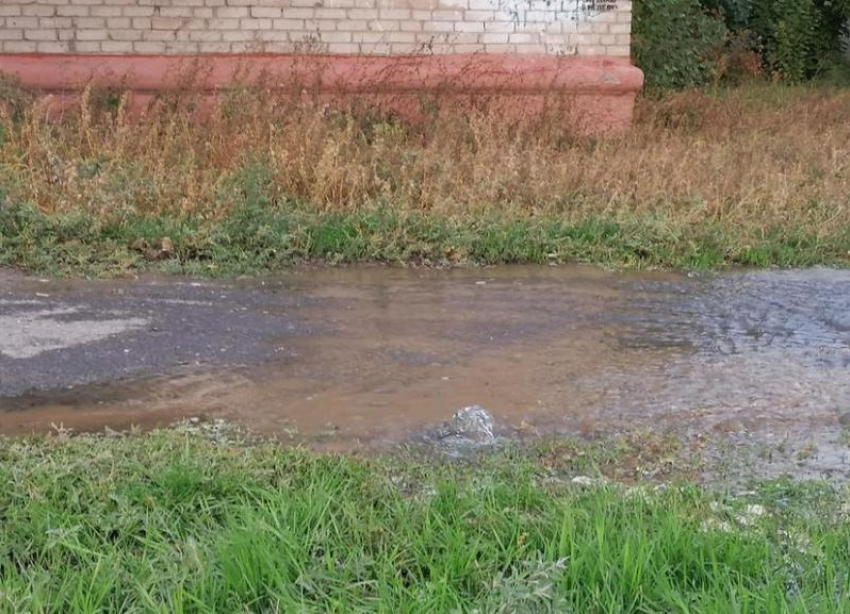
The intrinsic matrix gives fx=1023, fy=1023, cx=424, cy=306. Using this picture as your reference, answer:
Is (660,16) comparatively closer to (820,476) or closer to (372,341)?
(372,341)

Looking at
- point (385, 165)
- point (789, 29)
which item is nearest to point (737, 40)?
point (789, 29)

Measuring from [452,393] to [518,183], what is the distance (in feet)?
11.6

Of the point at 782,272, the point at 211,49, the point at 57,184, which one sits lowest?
the point at 782,272

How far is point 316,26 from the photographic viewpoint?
10.2 m

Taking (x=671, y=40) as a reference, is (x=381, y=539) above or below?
below

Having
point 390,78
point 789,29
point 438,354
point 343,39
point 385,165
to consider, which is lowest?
point 438,354

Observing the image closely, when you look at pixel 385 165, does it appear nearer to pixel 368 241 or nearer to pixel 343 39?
pixel 368 241

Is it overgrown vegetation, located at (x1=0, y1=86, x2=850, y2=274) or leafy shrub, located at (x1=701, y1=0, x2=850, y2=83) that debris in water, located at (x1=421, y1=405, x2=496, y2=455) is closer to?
overgrown vegetation, located at (x1=0, y1=86, x2=850, y2=274)

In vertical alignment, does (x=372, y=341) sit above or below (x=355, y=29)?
below

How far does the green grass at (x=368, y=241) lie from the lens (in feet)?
21.2

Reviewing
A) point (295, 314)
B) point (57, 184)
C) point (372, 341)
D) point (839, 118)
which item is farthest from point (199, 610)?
point (839, 118)

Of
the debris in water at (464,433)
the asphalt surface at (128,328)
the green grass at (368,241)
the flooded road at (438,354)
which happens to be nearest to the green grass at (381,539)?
the debris in water at (464,433)

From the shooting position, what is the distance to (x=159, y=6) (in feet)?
33.0

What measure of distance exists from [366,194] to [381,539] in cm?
463
